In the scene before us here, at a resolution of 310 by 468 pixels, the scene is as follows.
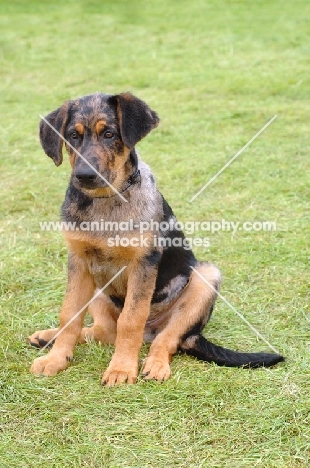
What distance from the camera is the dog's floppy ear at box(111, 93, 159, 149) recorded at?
185 inches

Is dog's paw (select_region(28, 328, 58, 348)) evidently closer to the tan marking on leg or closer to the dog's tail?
the tan marking on leg

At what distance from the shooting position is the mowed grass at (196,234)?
13.3ft

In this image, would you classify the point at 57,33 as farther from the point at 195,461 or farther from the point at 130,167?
the point at 195,461

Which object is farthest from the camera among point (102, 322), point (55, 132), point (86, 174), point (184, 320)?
point (102, 322)

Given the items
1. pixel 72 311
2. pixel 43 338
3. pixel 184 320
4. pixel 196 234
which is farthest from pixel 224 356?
pixel 196 234

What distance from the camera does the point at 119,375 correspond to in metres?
4.64

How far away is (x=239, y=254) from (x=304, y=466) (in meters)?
3.24

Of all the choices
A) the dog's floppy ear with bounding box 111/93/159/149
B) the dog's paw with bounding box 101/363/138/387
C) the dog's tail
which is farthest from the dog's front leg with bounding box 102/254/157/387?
the dog's floppy ear with bounding box 111/93/159/149

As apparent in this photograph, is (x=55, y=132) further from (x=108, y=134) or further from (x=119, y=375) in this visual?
(x=119, y=375)

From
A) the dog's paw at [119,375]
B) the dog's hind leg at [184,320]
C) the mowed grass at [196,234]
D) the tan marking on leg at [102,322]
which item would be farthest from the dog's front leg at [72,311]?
the dog's hind leg at [184,320]

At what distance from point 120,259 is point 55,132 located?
103cm

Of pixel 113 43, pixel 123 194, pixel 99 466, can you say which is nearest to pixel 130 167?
pixel 123 194

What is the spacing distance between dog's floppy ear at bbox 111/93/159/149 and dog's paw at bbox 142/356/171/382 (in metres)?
1.53

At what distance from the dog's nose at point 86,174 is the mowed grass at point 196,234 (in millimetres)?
1129
